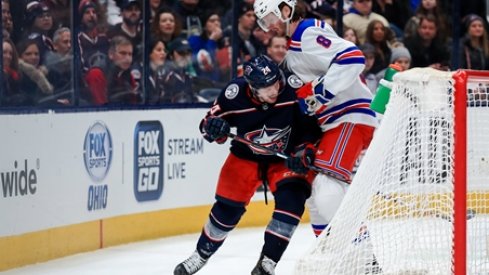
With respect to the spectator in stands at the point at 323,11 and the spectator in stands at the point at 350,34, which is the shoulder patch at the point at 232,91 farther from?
the spectator in stands at the point at 350,34

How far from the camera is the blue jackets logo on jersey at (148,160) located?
7.25 metres

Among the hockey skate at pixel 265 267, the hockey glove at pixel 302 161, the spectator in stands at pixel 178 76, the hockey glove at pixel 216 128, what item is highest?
the spectator in stands at pixel 178 76

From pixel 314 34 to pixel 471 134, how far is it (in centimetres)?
88

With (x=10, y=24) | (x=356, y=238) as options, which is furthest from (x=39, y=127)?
(x=356, y=238)

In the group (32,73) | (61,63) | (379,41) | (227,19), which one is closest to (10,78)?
(32,73)

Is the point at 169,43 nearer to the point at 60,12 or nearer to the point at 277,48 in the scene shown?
the point at 277,48

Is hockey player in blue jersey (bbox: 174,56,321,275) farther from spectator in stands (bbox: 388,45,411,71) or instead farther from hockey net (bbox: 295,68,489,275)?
spectator in stands (bbox: 388,45,411,71)

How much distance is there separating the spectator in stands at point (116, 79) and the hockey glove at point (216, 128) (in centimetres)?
189

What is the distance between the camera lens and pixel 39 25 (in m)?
6.59

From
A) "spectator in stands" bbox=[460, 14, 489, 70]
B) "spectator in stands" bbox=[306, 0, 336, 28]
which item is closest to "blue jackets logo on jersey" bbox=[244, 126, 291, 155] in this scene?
"spectator in stands" bbox=[306, 0, 336, 28]

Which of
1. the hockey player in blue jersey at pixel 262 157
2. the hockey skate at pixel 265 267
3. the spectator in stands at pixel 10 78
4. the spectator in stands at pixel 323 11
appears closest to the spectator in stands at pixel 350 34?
the spectator in stands at pixel 323 11

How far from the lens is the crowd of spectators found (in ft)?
21.5

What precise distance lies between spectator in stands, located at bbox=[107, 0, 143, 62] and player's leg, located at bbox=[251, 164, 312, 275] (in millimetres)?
2342

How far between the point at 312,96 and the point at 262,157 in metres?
0.38
